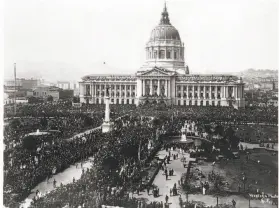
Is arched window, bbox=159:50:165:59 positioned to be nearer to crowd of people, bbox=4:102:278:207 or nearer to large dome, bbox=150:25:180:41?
large dome, bbox=150:25:180:41

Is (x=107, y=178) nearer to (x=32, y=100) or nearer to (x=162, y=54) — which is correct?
(x=32, y=100)

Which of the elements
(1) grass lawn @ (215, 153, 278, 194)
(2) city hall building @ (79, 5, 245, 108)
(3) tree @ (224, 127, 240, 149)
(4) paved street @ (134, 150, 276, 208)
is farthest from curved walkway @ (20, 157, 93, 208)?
(2) city hall building @ (79, 5, 245, 108)

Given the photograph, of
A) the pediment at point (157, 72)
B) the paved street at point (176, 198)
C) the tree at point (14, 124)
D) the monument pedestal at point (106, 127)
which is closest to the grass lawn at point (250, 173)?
the paved street at point (176, 198)

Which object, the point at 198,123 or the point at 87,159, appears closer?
the point at 87,159

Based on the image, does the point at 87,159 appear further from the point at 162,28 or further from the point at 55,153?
the point at 162,28

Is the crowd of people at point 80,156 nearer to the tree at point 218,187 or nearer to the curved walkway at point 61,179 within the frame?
the curved walkway at point 61,179

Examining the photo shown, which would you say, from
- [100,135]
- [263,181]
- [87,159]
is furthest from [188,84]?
A: [263,181]

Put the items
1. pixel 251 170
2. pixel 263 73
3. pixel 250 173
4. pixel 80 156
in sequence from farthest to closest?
pixel 80 156, pixel 251 170, pixel 250 173, pixel 263 73

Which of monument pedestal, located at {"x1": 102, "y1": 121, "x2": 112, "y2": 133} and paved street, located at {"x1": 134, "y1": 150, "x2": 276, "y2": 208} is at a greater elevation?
monument pedestal, located at {"x1": 102, "y1": 121, "x2": 112, "y2": 133}

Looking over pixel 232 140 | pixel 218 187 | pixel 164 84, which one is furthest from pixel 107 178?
pixel 164 84
